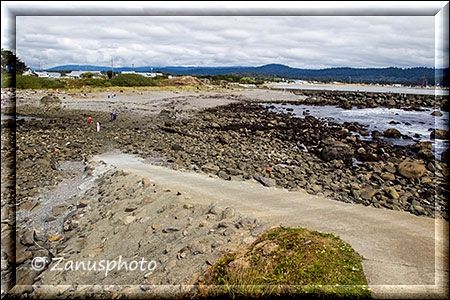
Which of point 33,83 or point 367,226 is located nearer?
point 367,226

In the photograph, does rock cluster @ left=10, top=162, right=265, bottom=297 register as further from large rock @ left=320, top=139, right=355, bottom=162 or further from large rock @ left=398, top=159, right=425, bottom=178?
large rock @ left=398, top=159, right=425, bottom=178

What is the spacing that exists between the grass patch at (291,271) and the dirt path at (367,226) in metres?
0.30

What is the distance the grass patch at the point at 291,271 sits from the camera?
3084mm

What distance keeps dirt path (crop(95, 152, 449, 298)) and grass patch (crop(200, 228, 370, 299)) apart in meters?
0.30

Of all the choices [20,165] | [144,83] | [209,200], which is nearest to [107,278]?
[209,200]

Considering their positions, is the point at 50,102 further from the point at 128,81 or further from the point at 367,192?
the point at 128,81

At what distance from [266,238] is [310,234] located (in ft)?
2.20

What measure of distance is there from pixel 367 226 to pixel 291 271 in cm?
331

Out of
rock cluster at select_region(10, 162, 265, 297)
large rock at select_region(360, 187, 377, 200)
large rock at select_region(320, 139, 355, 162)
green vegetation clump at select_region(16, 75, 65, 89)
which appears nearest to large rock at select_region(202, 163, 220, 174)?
rock cluster at select_region(10, 162, 265, 297)

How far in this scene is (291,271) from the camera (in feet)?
10.9

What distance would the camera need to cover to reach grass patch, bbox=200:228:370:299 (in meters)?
3.08

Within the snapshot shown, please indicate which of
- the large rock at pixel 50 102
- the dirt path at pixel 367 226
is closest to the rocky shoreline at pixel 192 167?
the dirt path at pixel 367 226

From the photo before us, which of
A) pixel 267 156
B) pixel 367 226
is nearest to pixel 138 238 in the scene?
pixel 367 226

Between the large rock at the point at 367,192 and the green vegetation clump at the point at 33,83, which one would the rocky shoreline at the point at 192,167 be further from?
the green vegetation clump at the point at 33,83
